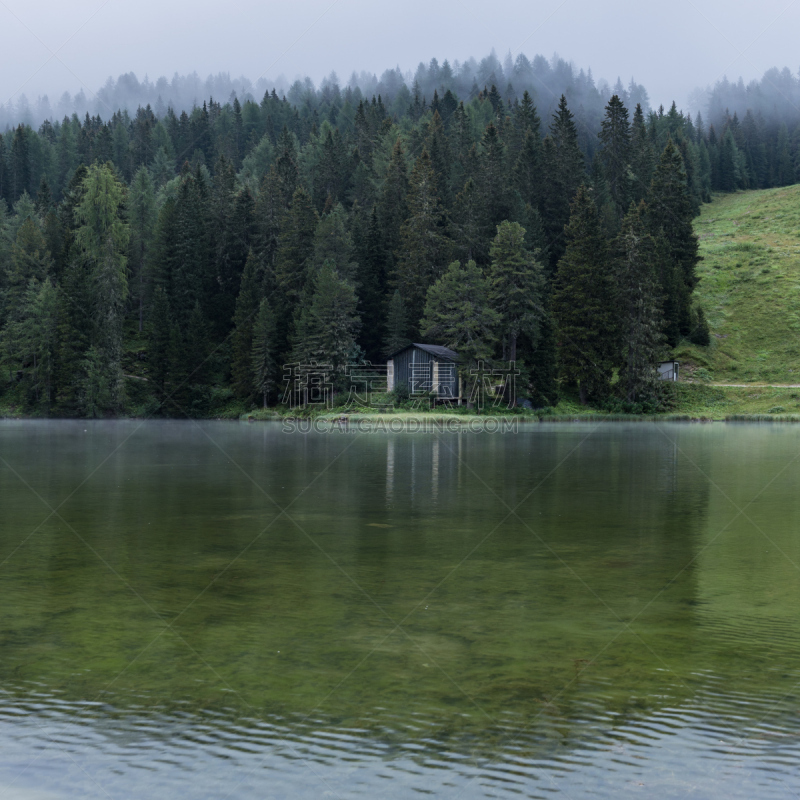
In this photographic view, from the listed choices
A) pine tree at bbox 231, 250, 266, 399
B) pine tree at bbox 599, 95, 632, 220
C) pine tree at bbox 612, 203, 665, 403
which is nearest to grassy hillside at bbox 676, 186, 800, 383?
pine tree at bbox 612, 203, 665, 403

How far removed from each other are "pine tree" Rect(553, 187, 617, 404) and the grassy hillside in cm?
1257

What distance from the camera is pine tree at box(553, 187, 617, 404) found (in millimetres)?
77188

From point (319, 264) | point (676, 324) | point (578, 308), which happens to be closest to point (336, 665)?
point (578, 308)

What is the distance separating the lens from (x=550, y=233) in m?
99.2

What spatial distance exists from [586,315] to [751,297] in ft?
108

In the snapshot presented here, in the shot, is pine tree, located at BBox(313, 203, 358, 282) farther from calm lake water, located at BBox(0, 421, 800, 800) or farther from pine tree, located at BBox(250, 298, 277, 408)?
calm lake water, located at BBox(0, 421, 800, 800)

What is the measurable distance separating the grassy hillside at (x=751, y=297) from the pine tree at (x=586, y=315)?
1257 cm

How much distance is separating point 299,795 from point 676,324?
88.7 meters

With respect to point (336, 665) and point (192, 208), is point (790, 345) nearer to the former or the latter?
point (192, 208)

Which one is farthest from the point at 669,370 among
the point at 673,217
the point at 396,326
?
the point at 396,326

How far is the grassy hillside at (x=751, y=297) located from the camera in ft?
284

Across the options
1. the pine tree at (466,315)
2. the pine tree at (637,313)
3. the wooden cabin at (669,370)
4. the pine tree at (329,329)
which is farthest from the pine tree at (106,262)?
the wooden cabin at (669,370)

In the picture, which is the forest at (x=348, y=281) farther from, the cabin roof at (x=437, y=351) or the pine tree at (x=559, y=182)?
the cabin roof at (x=437, y=351)

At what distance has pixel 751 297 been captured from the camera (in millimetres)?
100875
